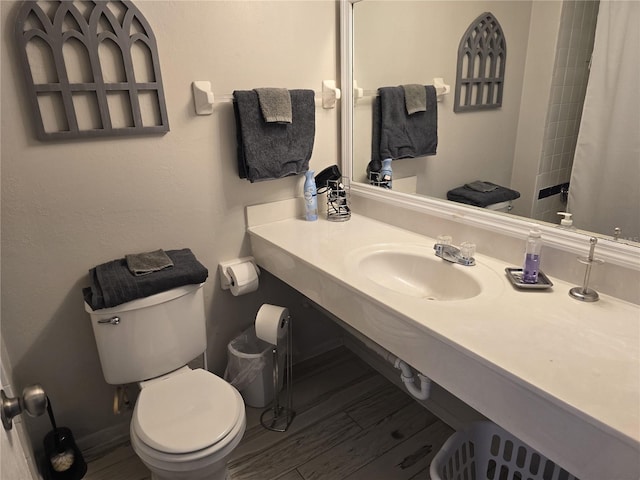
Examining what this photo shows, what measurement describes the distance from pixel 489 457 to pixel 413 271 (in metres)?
→ 0.69

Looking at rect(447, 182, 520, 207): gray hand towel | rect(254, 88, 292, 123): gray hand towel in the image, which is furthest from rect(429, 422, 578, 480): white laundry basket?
rect(254, 88, 292, 123): gray hand towel

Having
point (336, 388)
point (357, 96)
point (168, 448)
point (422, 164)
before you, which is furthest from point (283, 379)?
point (357, 96)

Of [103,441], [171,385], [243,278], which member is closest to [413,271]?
[243,278]

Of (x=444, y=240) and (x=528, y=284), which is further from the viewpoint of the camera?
(x=444, y=240)

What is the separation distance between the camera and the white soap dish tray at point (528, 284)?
47.1 inches

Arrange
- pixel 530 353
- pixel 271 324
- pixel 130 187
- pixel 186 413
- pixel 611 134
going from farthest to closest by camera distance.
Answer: pixel 271 324 → pixel 130 187 → pixel 186 413 → pixel 611 134 → pixel 530 353

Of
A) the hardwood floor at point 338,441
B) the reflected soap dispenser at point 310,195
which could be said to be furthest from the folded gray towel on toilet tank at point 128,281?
the hardwood floor at point 338,441

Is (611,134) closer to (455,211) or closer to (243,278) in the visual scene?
(455,211)

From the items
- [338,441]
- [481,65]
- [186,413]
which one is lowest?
[338,441]

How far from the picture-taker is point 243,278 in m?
1.86

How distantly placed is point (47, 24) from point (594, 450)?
1.82 meters

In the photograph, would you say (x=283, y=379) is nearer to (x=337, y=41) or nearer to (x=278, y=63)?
(x=278, y=63)

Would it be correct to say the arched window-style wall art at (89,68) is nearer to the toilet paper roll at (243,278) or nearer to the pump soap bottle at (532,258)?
the toilet paper roll at (243,278)

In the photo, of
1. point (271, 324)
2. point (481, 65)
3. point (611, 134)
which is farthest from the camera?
point (271, 324)
